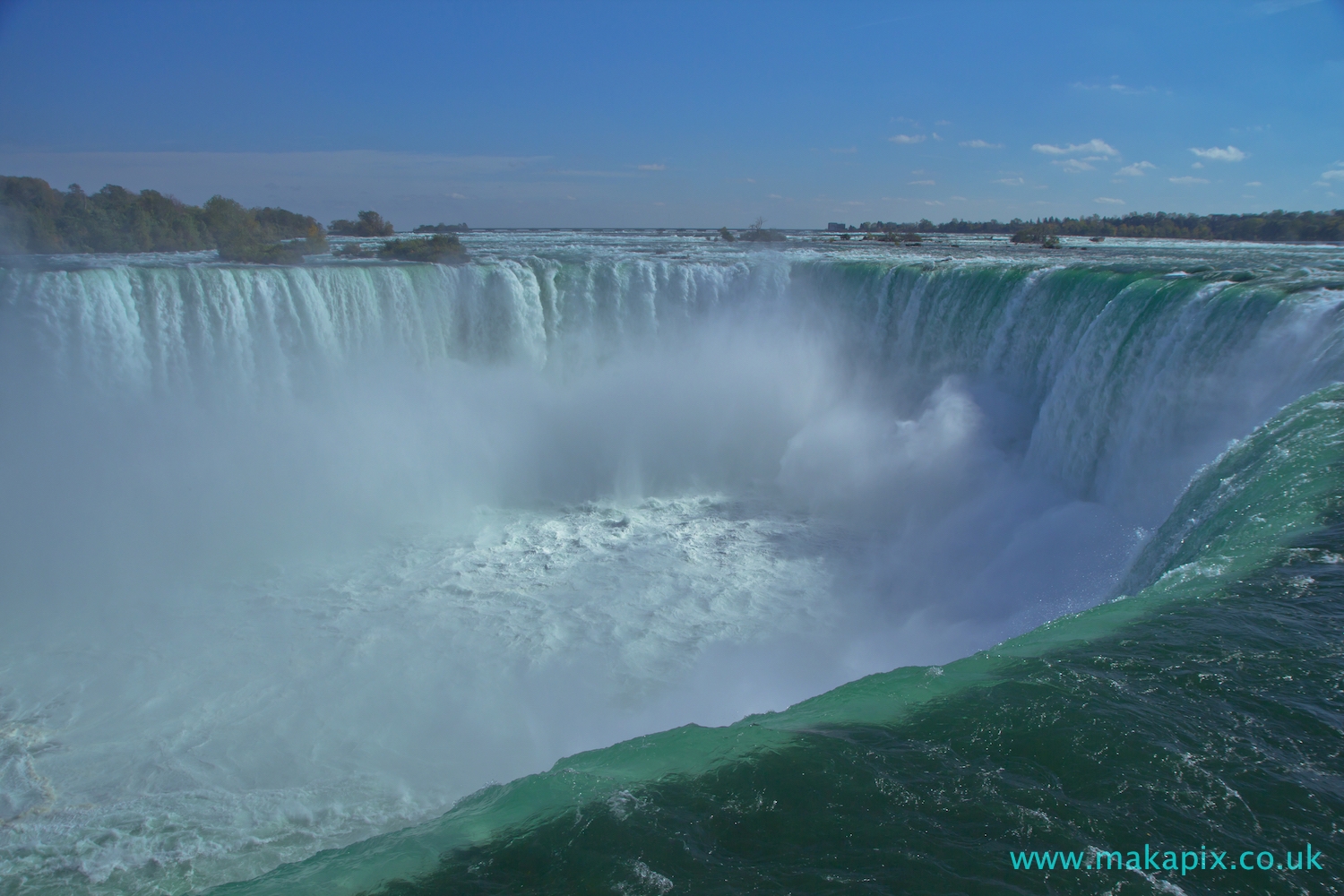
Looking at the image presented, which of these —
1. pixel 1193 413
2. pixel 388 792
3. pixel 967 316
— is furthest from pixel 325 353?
pixel 1193 413

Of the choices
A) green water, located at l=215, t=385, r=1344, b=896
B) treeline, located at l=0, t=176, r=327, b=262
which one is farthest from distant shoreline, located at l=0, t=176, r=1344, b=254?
green water, located at l=215, t=385, r=1344, b=896

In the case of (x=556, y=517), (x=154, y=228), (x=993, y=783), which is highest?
(x=154, y=228)

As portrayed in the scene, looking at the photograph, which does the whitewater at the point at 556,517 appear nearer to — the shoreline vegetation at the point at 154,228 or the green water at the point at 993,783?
the green water at the point at 993,783

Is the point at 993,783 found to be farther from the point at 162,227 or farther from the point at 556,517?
the point at 162,227

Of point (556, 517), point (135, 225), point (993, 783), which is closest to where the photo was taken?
point (993, 783)

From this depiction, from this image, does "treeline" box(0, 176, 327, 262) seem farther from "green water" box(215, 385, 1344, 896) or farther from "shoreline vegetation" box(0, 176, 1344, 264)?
"green water" box(215, 385, 1344, 896)

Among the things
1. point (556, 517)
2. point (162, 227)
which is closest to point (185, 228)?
point (162, 227)
